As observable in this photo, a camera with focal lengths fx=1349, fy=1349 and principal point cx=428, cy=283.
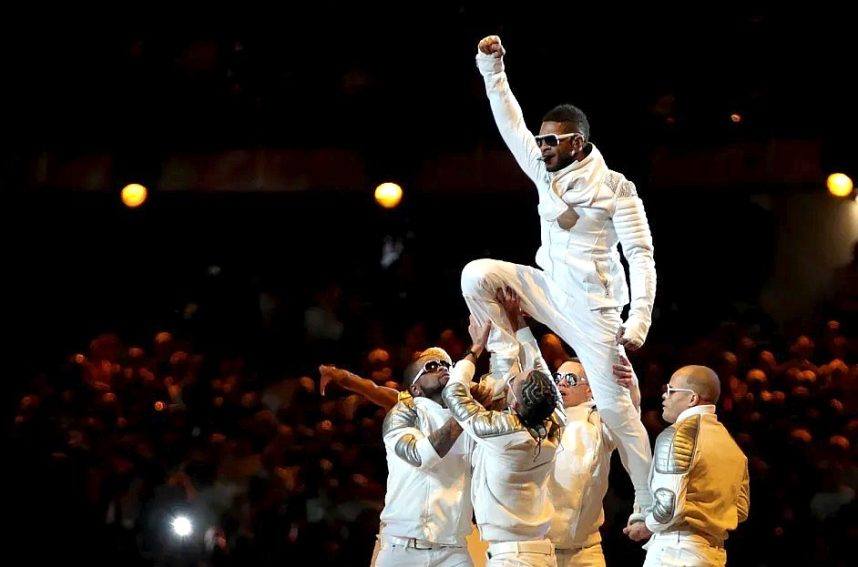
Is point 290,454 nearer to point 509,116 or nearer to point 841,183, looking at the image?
point 509,116

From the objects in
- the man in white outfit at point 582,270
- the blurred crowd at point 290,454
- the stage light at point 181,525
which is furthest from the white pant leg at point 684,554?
A: the stage light at point 181,525

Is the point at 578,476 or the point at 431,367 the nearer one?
the point at 431,367

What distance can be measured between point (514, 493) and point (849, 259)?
5460 millimetres

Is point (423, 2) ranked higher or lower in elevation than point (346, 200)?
higher

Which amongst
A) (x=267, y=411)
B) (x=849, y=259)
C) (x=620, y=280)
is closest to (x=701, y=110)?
(x=849, y=259)

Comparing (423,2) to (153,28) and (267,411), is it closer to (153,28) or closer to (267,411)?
(153,28)

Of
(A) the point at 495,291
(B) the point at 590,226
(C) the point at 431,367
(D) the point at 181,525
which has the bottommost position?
(D) the point at 181,525

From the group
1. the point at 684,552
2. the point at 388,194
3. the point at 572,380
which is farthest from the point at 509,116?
the point at 388,194

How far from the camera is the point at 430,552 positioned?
5766 millimetres

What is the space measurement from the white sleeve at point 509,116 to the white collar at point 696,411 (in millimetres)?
1132

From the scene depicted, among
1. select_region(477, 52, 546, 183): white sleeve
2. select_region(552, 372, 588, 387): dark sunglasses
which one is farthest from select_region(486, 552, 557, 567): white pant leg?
select_region(477, 52, 546, 183): white sleeve

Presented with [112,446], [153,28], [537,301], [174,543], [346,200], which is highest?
[153,28]

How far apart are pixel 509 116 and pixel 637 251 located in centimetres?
79

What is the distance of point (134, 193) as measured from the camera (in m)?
10.2
